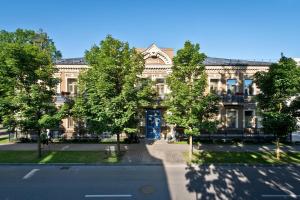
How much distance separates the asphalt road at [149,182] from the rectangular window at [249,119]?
9.99 meters

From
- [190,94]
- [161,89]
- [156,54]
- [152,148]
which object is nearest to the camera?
[190,94]

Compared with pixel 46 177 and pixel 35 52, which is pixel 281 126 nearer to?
pixel 46 177

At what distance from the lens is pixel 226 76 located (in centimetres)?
2567

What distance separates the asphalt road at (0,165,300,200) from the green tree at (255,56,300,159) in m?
2.89

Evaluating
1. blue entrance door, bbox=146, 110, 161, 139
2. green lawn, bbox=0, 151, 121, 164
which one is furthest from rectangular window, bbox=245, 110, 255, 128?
green lawn, bbox=0, 151, 121, 164

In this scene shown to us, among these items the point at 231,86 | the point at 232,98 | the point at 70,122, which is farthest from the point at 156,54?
the point at 70,122

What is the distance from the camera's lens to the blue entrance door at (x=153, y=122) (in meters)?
25.4

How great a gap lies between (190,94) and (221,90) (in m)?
10.1

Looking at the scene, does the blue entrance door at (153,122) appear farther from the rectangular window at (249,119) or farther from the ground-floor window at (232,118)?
the rectangular window at (249,119)

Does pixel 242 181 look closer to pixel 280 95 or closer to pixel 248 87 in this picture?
pixel 280 95

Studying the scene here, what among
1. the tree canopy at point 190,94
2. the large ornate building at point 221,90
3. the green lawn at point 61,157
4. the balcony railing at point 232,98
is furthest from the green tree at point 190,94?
the balcony railing at point 232,98

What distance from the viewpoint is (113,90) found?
17125 mm

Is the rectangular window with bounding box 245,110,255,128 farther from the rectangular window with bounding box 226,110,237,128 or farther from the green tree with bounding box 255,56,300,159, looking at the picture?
the green tree with bounding box 255,56,300,159

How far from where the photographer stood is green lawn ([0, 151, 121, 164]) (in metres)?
16.8
